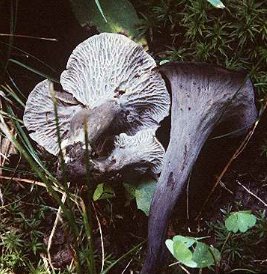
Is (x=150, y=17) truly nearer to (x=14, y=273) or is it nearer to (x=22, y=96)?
(x=22, y=96)

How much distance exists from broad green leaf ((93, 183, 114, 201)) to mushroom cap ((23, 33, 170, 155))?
9.1 inches

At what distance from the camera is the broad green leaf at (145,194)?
2045 mm

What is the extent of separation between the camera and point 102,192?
2064 millimetres

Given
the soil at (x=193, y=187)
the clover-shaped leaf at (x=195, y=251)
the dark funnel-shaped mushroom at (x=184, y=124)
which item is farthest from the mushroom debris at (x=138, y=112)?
the clover-shaped leaf at (x=195, y=251)

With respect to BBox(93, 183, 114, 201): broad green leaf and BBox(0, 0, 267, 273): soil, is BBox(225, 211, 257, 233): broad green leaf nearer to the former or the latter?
BBox(0, 0, 267, 273): soil

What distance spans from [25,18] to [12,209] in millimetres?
829

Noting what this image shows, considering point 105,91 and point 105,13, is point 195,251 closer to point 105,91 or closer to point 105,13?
point 105,91

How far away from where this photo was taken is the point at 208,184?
213cm

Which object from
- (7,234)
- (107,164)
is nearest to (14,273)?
(7,234)

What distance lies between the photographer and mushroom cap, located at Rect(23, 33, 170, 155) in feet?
6.66

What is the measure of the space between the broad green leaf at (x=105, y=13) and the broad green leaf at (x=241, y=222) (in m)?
0.88

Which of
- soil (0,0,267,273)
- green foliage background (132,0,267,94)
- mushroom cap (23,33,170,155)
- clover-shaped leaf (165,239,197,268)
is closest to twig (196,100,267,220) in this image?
soil (0,0,267,273)

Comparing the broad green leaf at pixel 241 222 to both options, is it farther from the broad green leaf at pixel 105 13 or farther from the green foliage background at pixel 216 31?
the broad green leaf at pixel 105 13

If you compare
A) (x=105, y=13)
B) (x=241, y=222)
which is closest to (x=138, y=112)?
(x=105, y=13)
